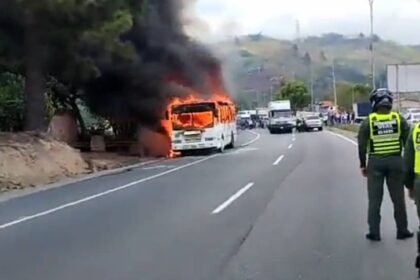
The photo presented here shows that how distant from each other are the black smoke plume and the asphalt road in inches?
638

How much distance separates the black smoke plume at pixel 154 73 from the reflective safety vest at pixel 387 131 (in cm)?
2673

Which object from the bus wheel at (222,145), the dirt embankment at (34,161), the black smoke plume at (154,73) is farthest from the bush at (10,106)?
the bus wheel at (222,145)

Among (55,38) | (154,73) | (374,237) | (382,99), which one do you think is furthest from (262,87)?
(382,99)

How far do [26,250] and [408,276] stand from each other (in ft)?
16.4

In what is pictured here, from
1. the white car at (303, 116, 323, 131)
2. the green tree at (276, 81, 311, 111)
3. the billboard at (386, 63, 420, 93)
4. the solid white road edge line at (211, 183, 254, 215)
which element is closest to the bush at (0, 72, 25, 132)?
the solid white road edge line at (211, 183, 254, 215)

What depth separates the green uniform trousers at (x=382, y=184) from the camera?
10719 millimetres

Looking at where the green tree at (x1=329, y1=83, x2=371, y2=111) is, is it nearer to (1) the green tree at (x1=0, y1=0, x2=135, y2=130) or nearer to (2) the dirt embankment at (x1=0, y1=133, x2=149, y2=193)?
(1) the green tree at (x1=0, y1=0, x2=135, y2=130)

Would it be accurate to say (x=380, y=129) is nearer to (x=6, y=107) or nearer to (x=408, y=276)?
(x=408, y=276)

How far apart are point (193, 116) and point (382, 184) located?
28453 millimetres

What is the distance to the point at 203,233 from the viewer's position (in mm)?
12180

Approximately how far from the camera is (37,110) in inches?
1232

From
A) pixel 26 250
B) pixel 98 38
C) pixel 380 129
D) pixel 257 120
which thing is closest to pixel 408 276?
pixel 380 129

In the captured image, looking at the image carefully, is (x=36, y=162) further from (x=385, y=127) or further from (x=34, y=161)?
(x=385, y=127)

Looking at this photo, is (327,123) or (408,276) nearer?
(408,276)
